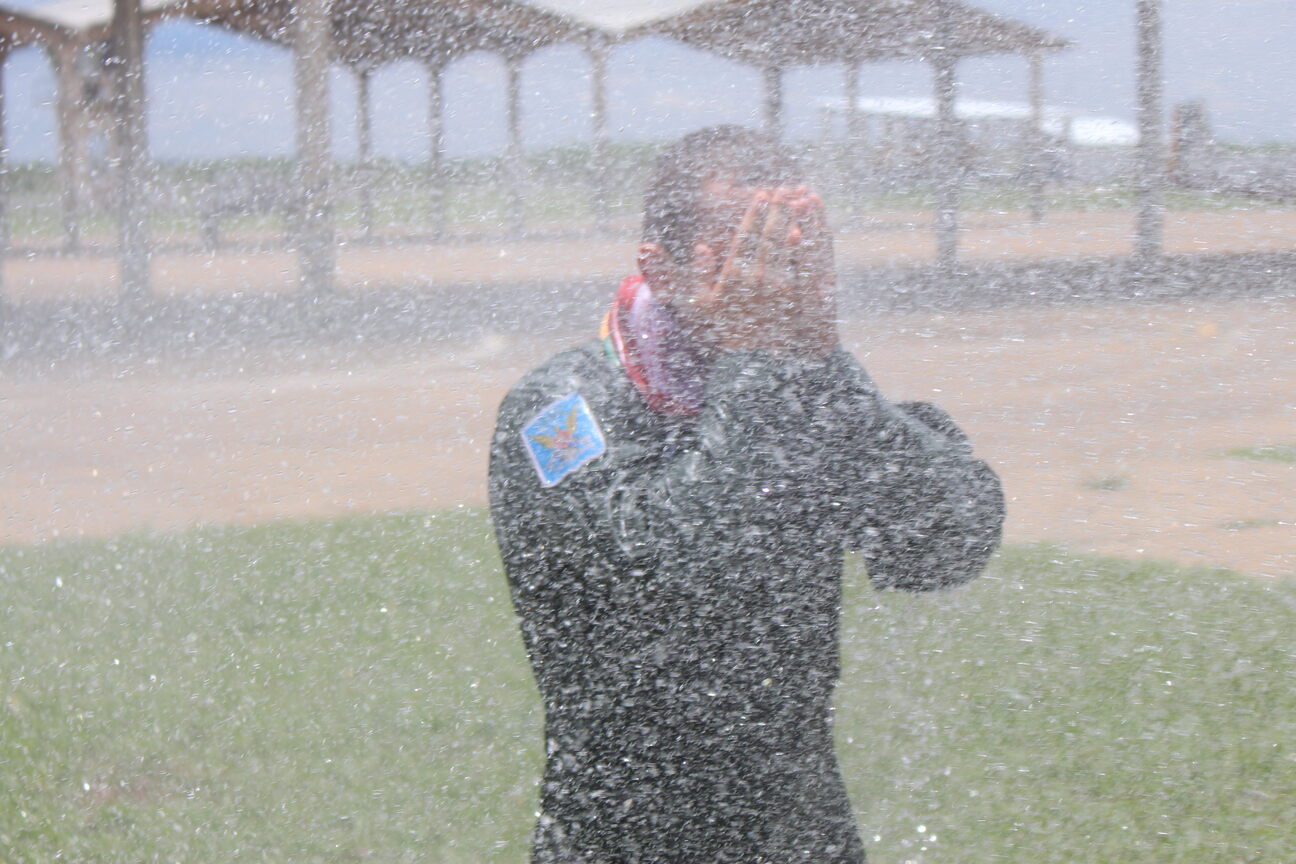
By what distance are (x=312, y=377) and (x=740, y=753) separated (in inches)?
22.2

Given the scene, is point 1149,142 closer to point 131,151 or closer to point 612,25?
point 612,25

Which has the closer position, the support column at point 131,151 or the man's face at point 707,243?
the man's face at point 707,243

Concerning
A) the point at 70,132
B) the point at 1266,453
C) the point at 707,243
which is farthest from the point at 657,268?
the point at 70,132

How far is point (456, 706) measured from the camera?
1.34m

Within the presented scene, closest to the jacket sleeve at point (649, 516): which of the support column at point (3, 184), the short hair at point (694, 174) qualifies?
the short hair at point (694, 174)

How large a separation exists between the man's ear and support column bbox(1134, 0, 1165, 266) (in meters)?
0.39

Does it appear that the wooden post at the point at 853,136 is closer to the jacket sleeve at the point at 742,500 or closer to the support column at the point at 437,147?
the jacket sleeve at the point at 742,500

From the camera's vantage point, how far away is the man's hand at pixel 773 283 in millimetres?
948

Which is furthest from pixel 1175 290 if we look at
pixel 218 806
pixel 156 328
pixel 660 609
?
pixel 218 806

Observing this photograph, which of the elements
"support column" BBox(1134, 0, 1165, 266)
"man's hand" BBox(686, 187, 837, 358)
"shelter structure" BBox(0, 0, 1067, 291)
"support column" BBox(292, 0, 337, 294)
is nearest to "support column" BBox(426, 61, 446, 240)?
"shelter structure" BBox(0, 0, 1067, 291)

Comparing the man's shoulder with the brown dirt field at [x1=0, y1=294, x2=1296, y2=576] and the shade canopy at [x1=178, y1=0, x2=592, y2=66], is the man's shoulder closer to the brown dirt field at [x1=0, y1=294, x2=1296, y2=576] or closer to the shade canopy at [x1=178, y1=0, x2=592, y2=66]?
the brown dirt field at [x1=0, y1=294, x2=1296, y2=576]

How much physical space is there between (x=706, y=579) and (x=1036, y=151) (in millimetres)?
444

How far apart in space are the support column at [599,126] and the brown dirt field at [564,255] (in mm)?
37

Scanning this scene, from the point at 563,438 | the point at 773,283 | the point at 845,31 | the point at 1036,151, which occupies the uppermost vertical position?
the point at 845,31
